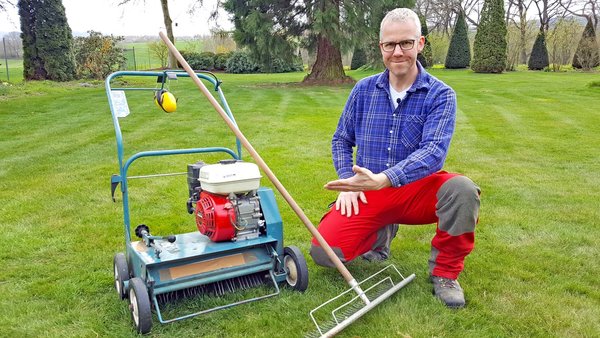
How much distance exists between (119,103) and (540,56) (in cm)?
3140

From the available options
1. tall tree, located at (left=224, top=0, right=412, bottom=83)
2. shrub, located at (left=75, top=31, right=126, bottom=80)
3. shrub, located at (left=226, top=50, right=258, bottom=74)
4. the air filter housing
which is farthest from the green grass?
shrub, located at (left=226, top=50, right=258, bottom=74)

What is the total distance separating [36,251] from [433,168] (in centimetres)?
284

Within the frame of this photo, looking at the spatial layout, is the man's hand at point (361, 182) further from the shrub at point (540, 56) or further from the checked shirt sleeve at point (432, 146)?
the shrub at point (540, 56)

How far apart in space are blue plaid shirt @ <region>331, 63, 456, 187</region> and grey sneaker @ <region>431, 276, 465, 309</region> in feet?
2.17

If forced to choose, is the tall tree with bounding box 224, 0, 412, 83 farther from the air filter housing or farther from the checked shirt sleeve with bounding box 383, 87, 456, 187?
the air filter housing

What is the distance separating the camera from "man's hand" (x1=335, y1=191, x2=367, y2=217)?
310cm

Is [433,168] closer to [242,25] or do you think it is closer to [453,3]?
[242,25]

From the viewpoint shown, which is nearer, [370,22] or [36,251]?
[36,251]

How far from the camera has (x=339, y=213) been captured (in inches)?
126

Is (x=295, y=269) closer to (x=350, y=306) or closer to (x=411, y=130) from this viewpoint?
(x=350, y=306)

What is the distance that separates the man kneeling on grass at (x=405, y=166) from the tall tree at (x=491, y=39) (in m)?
24.8

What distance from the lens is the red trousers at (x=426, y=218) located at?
2834 mm

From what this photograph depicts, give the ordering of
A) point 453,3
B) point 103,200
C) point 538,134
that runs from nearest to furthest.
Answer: point 103,200, point 538,134, point 453,3

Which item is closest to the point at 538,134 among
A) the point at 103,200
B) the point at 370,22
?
the point at 103,200
